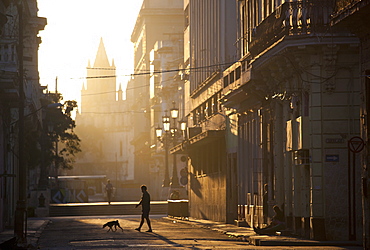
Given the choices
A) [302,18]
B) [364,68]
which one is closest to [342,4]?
[364,68]

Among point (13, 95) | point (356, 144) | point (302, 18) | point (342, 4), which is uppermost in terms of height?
point (302, 18)

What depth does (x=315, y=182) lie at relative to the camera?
2575cm

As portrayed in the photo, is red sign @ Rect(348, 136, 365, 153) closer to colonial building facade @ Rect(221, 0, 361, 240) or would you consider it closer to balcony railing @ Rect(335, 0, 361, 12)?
balcony railing @ Rect(335, 0, 361, 12)

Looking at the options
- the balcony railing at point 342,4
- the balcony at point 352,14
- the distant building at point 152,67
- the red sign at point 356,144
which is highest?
the distant building at point 152,67

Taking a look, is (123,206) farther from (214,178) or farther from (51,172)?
(51,172)

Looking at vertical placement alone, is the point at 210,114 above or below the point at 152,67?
below

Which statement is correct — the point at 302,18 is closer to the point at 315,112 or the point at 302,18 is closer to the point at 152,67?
the point at 315,112

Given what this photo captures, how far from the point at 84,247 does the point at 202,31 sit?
28.6 meters

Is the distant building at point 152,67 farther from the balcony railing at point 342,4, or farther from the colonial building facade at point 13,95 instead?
the balcony railing at point 342,4

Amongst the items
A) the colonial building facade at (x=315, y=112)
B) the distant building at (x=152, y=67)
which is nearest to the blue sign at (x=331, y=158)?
the colonial building facade at (x=315, y=112)

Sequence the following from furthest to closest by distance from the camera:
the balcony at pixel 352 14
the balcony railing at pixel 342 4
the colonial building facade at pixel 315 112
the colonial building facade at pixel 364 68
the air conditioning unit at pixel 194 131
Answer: the air conditioning unit at pixel 194 131 < the colonial building facade at pixel 315 112 < the colonial building facade at pixel 364 68 < the balcony railing at pixel 342 4 < the balcony at pixel 352 14

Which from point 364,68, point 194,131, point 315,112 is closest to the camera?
point 364,68

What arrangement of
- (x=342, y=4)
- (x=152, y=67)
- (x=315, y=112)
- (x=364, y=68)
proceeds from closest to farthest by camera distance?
(x=342, y=4), (x=364, y=68), (x=315, y=112), (x=152, y=67)

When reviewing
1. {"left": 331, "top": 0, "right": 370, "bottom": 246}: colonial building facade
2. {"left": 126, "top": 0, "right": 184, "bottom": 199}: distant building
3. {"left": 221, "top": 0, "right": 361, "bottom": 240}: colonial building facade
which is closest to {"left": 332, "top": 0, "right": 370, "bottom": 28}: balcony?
{"left": 331, "top": 0, "right": 370, "bottom": 246}: colonial building facade
